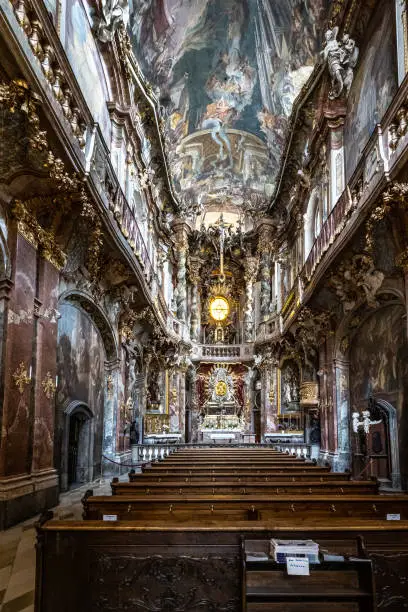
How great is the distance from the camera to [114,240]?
40.8 ft

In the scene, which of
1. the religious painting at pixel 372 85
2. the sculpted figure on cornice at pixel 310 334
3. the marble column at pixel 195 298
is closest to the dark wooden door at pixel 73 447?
the sculpted figure on cornice at pixel 310 334

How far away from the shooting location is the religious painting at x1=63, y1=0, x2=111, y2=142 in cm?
1183

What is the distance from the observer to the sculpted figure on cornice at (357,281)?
39.9 feet

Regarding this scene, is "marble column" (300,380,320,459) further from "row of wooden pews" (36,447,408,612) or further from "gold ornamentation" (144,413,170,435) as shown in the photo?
"row of wooden pews" (36,447,408,612)

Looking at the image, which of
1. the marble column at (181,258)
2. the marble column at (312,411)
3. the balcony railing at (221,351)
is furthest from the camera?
the balcony railing at (221,351)

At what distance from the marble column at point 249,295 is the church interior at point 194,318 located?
13 centimetres

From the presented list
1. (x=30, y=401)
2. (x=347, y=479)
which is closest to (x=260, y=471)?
(x=347, y=479)

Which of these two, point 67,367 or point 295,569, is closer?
point 295,569

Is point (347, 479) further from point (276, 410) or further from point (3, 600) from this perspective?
point (276, 410)

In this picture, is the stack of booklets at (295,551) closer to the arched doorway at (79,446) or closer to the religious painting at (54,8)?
the arched doorway at (79,446)

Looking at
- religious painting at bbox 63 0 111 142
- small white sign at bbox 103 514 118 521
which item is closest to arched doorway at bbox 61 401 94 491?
small white sign at bbox 103 514 118 521

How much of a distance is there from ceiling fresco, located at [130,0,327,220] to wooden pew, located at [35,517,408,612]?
17353 millimetres

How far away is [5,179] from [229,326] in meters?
26.1

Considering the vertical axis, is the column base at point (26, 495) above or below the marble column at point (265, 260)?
below
